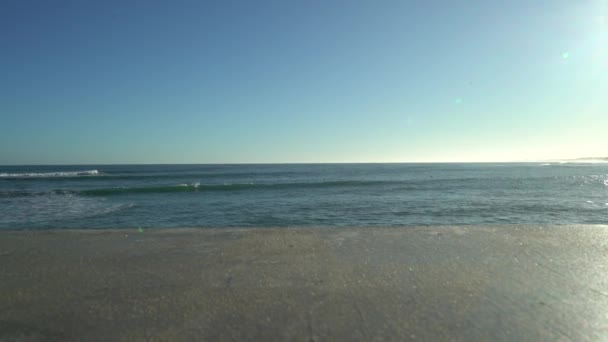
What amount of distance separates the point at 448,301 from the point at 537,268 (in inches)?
93.3

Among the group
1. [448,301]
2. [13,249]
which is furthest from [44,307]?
[448,301]

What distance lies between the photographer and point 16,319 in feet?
11.2

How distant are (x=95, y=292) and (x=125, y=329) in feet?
4.57

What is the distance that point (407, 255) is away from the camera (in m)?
5.89

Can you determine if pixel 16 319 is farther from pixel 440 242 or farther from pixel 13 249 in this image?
pixel 440 242

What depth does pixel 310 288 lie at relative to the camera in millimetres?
4242

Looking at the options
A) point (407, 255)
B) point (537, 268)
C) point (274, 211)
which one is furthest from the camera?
point (274, 211)

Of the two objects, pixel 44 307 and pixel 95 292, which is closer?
pixel 44 307

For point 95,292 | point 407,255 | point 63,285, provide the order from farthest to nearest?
point 407,255
point 63,285
point 95,292

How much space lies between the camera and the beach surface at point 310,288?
3166mm

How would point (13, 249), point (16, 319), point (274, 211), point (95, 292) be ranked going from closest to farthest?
1. point (16, 319)
2. point (95, 292)
3. point (13, 249)
4. point (274, 211)

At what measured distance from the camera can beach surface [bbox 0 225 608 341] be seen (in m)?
3.17

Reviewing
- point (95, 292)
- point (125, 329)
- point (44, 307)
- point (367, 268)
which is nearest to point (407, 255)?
point (367, 268)

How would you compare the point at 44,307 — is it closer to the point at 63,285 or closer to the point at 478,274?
the point at 63,285
